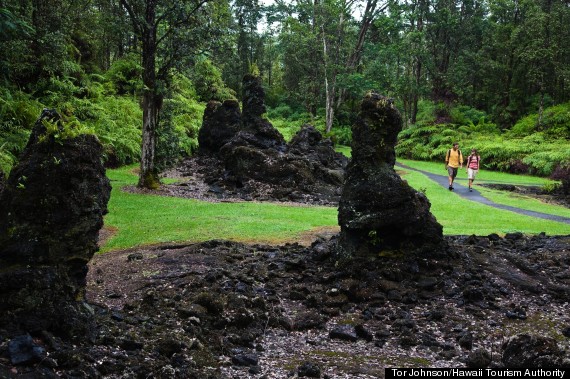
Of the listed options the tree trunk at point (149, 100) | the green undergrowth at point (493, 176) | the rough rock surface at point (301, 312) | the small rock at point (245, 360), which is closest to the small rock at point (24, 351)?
the rough rock surface at point (301, 312)

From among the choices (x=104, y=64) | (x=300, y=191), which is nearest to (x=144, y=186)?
(x=300, y=191)

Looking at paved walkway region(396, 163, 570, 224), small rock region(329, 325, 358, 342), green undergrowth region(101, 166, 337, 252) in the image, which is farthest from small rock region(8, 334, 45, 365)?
paved walkway region(396, 163, 570, 224)

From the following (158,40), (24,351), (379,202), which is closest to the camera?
(24,351)

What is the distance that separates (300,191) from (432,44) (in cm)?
3616

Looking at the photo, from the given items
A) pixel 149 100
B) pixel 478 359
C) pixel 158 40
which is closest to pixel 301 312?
pixel 478 359

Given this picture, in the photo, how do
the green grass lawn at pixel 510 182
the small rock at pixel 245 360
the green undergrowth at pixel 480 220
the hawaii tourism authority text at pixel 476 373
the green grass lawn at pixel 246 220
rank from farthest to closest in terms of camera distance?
the green grass lawn at pixel 510 182 → the green undergrowth at pixel 480 220 → the green grass lawn at pixel 246 220 → the small rock at pixel 245 360 → the hawaii tourism authority text at pixel 476 373

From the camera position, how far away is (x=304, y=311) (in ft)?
26.4

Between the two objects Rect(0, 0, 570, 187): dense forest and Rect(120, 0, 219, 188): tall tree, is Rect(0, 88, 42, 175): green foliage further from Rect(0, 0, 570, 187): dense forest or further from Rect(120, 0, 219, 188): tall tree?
Rect(120, 0, 219, 188): tall tree

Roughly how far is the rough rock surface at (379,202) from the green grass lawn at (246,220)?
160cm

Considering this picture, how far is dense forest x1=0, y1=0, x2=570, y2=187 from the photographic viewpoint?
19.5 m

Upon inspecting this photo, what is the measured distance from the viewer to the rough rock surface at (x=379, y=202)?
9.41m

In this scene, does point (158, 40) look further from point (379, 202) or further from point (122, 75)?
point (122, 75)

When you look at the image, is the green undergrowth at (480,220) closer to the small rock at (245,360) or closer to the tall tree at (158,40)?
the small rock at (245,360)

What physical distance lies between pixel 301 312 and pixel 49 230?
406 cm
